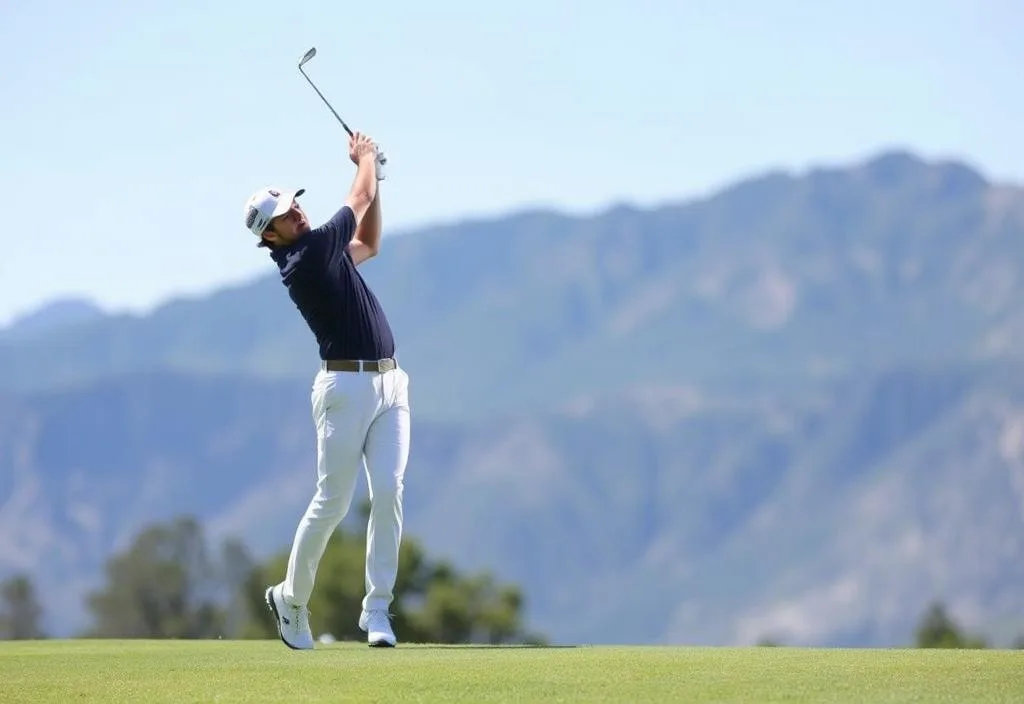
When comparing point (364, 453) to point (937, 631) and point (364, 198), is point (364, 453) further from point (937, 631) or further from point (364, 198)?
point (937, 631)

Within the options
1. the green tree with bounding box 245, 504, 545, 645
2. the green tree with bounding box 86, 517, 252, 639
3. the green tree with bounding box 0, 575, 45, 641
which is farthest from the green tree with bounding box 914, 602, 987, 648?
the green tree with bounding box 0, 575, 45, 641

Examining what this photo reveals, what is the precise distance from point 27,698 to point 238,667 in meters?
1.48

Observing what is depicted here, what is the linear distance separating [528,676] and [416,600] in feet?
299

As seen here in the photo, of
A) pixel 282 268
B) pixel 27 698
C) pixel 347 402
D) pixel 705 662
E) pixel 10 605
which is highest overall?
pixel 282 268

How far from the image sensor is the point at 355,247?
1266 centimetres

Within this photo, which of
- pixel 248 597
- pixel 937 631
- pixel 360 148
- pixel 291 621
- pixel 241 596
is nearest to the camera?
pixel 360 148

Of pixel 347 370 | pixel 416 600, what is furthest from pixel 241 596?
pixel 347 370

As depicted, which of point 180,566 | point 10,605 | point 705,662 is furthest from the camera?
point 10,605

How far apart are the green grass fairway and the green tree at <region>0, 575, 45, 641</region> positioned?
127 metres

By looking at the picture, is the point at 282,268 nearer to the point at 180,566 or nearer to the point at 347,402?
the point at 347,402

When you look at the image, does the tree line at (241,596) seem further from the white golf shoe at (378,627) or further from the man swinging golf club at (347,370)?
the man swinging golf club at (347,370)

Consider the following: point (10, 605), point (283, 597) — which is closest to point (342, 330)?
point (283, 597)

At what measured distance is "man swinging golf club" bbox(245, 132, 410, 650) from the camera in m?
11.9

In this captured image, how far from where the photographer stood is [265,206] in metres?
11.9
